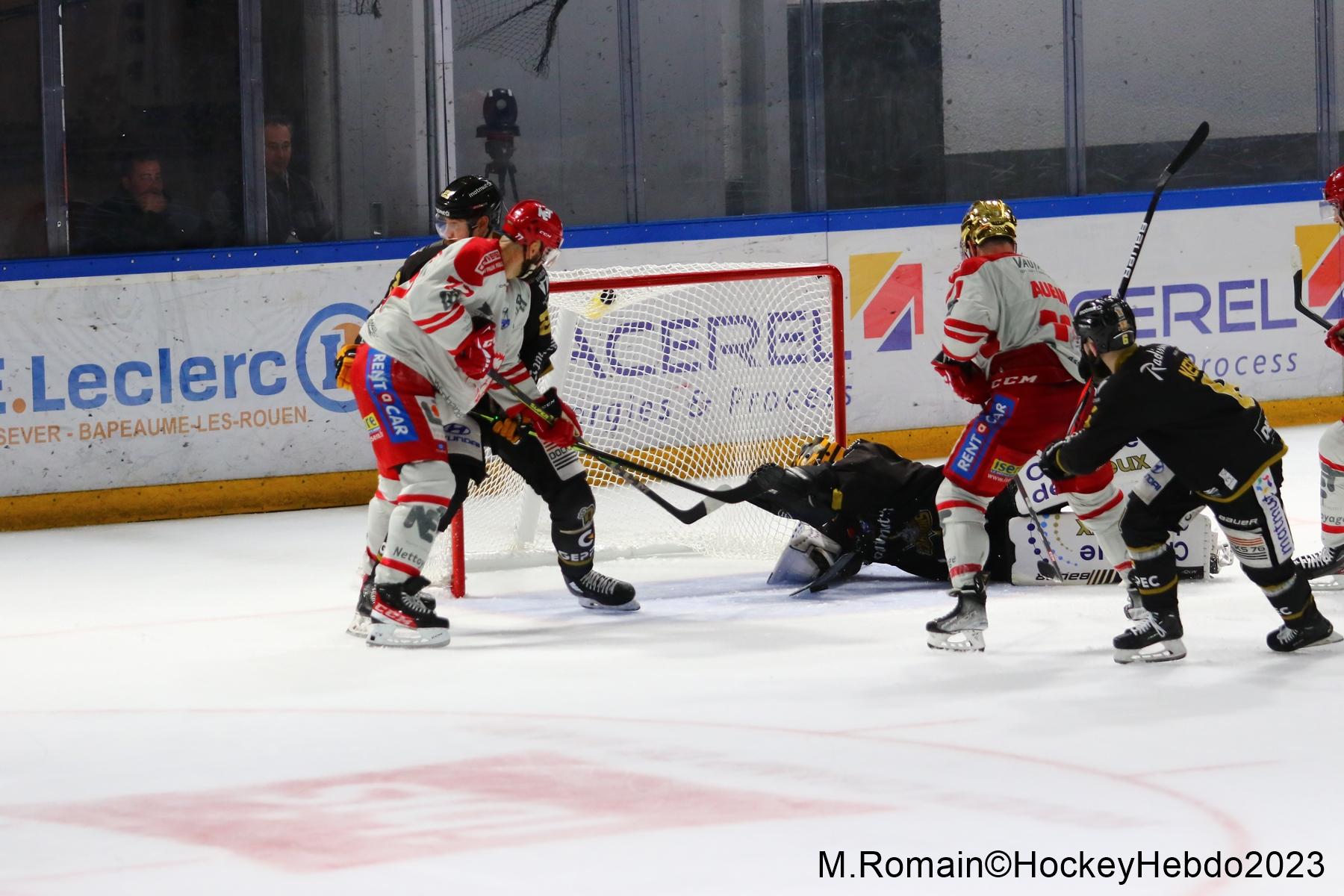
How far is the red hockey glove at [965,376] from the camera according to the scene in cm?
443

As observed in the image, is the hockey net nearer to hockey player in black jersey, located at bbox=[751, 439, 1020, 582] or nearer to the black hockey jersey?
hockey player in black jersey, located at bbox=[751, 439, 1020, 582]

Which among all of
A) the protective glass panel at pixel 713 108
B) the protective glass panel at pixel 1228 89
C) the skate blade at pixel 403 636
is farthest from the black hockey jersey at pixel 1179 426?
the protective glass panel at pixel 1228 89

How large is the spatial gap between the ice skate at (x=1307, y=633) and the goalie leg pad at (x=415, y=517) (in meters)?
1.94

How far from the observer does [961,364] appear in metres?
4.43

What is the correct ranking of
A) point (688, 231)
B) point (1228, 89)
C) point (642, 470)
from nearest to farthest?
point (642, 470), point (688, 231), point (1228, 89)

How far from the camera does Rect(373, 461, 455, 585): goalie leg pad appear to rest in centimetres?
441

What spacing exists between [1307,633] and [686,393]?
2306 millimetres

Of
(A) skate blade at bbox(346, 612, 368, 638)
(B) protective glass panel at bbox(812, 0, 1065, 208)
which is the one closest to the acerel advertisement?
(B) protective glass panel at bbox(812, 0, 1065, 208)

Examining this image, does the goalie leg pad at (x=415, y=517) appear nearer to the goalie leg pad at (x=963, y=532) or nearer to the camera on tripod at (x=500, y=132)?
the goalie leg pad at (x=963, y=532)

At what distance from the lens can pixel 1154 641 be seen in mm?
4090

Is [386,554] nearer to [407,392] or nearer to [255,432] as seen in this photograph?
[407,392]

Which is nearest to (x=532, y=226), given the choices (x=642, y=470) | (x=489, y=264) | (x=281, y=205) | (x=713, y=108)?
(x=489, y=264)

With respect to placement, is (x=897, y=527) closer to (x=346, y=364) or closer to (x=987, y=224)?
(x=987, y=224)

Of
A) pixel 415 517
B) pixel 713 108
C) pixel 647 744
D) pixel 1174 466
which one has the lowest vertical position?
pixel 647 744
